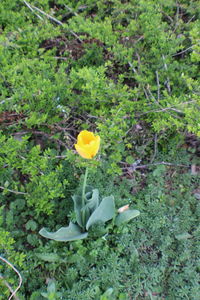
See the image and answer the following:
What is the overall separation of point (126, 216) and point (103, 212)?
20 centimetres

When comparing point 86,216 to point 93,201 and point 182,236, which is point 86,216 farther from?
point 182,236

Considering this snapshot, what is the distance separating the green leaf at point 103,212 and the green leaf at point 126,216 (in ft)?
0.28

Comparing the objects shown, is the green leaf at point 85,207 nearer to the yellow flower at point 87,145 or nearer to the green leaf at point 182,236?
the yellow flower at point 87,145

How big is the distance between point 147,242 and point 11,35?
2.09 meters

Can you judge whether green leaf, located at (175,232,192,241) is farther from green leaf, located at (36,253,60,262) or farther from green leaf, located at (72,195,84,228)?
green leaf, located at (36,253,60,262)

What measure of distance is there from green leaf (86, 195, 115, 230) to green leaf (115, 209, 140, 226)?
9 cm

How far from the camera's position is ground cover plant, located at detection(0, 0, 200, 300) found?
2098mm

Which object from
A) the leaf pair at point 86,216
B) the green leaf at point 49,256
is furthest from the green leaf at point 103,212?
the green leaf at point 49,256

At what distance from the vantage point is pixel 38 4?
121 inches

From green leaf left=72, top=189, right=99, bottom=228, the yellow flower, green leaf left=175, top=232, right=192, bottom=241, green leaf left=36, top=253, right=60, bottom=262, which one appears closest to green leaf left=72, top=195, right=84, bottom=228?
green leaf left=72, top=189, right=99, bottom=228

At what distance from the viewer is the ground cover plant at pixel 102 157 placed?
2.10 metres

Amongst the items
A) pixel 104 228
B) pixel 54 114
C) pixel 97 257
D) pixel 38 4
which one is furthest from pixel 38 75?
pixel 97 257

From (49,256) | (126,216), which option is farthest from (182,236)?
(49,256)

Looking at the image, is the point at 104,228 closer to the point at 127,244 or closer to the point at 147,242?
the point at 127,244
